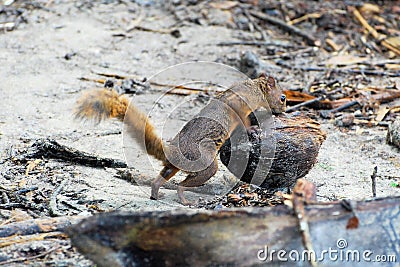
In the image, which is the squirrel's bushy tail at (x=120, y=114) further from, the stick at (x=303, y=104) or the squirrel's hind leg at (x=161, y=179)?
the stick at (x=303, y=104)

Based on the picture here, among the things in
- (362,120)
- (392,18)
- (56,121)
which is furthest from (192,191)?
(392,18)

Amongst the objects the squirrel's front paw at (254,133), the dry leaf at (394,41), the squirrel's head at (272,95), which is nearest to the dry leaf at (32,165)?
the squirrel's front paw at (254,133)

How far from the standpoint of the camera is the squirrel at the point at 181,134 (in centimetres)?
412

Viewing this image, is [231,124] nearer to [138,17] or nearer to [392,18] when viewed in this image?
[138,17]

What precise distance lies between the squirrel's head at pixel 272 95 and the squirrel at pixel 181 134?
1.42ft

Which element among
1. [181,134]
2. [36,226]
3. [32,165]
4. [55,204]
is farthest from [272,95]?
[36,226]

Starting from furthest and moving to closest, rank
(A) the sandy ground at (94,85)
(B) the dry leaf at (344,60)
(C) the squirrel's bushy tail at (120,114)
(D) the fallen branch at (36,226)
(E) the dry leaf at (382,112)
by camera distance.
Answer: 1. (B) the dry leaf at (344,60)
2. (E) the dry leaf at (382,112)
3. (A) the sandy ground at (94,85)
4. (C) the squirrel's bushy tail at (120,114)
5. (D) the fallen branch at (36,226)

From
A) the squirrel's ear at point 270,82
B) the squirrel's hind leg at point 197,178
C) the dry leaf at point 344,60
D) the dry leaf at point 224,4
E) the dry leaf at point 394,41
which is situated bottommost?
the dry leaf at point 394,41

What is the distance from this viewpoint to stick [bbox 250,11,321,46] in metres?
8.20

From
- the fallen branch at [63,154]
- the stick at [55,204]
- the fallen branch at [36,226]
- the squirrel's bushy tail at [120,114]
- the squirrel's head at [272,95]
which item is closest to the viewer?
the fallen branch at [36,226]

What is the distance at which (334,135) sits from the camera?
5.69 m

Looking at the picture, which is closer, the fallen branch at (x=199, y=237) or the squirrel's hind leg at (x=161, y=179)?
the fallen branch at (x=199, y=237)

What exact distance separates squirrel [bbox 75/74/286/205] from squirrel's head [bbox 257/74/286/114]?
1.42 feet

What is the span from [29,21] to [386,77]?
4.77 metres
